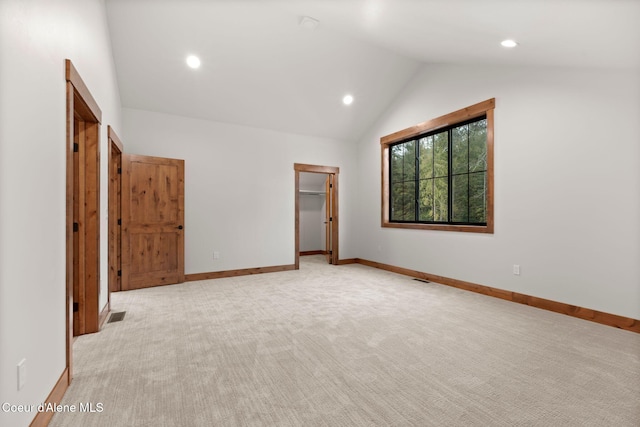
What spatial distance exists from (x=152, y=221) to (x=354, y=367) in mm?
3894

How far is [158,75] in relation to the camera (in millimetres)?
4438

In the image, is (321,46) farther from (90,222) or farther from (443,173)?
(90,222)

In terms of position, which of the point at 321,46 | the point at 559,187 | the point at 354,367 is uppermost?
the point at 321,46

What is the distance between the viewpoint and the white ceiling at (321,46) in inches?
108

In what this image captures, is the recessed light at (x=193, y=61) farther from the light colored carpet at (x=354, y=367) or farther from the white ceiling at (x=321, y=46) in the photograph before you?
the light colored carpet at (x=354, y=367)

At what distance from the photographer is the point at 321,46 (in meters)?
4.48

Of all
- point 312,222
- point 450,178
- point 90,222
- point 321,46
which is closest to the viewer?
point 90,222

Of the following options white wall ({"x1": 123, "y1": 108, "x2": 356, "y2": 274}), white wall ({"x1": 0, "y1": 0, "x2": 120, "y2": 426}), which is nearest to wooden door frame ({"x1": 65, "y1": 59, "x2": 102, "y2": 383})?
white wall ({"x1": 0, "y1": 0, "x2": 120, "y2": 426})

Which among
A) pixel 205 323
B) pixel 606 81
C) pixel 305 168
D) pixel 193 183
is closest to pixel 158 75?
pixel 193 183

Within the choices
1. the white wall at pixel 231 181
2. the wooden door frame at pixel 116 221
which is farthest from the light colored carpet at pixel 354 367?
the white wall at pixel 231 181

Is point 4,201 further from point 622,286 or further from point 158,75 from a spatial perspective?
point 622,286

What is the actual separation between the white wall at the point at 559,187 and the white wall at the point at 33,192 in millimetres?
4558

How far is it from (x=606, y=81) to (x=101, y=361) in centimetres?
523

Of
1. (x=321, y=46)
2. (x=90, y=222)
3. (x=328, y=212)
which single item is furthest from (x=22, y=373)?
(x=328, y=212)
